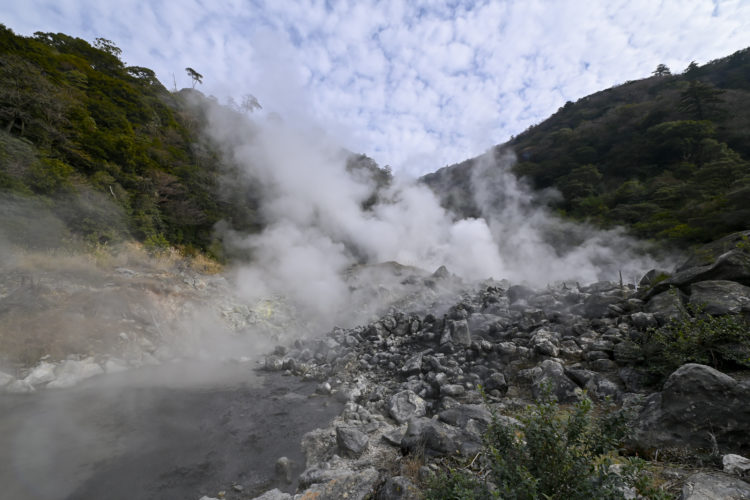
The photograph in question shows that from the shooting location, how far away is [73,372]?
6.78 meters

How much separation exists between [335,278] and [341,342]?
5.78m

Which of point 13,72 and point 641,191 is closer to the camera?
point 13,72

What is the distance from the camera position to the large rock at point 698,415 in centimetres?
258

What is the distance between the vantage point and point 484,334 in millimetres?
7695

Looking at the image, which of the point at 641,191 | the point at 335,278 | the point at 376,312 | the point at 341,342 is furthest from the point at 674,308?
the point at 641,191

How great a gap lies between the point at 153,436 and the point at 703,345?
8.32 metres

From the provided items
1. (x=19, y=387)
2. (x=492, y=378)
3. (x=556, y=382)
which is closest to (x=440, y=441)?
(x=492, y=378)

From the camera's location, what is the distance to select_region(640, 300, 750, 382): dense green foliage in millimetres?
3492

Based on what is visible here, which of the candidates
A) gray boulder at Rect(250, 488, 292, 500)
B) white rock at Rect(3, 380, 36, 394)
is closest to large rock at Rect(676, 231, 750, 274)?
gray boulder at Rect(250, 488, 292, 500)

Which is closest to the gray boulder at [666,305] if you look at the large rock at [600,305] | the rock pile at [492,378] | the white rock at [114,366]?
the rock pile at [492,378]

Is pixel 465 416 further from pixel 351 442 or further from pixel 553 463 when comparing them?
pixel 553 463

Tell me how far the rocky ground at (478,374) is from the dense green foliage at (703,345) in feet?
0.88

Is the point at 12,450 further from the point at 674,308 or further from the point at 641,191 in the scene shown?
the point at 641,191

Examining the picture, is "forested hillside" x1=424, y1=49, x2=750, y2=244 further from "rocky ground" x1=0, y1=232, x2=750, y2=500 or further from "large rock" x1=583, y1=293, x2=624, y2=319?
"rocky ground" x1=0, y1=232, x2=750, y2=500
